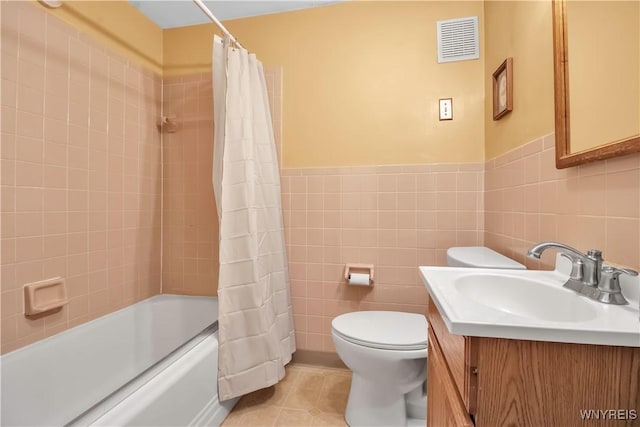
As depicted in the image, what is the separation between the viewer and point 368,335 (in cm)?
122

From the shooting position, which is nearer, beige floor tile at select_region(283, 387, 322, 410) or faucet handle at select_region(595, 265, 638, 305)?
faucet handle at select_region(595, 265, 638, 305)

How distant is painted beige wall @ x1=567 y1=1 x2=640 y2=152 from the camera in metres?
0.64

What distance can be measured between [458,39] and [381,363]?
1.71m

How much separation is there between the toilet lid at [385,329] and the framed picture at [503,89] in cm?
106

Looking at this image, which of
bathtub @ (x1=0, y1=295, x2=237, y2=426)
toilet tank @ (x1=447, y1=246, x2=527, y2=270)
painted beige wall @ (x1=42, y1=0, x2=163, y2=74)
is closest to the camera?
bathtub @ (x1=0, y1=295, x2=237, y2=426)

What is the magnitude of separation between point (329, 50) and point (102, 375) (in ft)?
7.00

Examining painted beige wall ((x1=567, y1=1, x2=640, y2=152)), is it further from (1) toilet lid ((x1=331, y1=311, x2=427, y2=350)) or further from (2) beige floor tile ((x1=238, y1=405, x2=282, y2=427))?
(2) beige floor tile ((x1=238, y1=405, x2=282, y2=427))

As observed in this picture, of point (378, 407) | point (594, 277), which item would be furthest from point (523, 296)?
point (378, 407)

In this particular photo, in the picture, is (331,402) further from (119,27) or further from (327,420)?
(119,27)

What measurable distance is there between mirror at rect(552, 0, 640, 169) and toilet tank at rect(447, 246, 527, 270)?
414 mm

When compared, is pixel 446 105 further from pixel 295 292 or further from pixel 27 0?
pixel 27 0

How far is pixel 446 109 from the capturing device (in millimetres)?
1608

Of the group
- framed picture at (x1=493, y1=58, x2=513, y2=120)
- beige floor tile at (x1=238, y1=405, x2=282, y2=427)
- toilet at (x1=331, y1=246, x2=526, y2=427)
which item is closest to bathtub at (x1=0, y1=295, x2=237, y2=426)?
beige floor tile at (x1=238, y1=405, x2=282, y2=427)

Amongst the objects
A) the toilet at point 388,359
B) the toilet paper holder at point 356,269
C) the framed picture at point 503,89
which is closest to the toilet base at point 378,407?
the toilet at point 388,359
